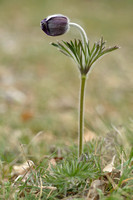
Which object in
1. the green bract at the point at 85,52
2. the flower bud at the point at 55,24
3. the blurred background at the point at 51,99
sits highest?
the flower bud at the point at 55,24

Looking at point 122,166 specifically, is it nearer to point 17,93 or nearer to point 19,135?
point 19,135

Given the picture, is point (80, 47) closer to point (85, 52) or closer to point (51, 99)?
point (85, 52)

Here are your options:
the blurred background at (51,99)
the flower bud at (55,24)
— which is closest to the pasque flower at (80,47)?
the flower bud at (55,24)

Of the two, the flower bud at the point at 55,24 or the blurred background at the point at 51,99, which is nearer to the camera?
the flower bud at the point at 55,24

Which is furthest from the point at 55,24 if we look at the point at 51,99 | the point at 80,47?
the point at 51,99

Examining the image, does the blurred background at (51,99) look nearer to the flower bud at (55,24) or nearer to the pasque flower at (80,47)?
the pasque flower at (80,47)

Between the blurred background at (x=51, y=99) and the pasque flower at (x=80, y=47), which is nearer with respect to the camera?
the pasque flower at (x=80, y=47)

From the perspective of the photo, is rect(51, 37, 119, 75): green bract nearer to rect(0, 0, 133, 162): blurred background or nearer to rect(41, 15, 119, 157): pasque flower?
rect(41, 15, 119, 157): pasque flower

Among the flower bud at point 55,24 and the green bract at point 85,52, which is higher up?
the flower bud at point 55,24

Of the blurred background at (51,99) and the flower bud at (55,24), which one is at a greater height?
the flower bud at (55,24)
